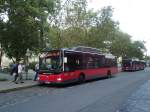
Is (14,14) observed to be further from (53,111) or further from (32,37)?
(53,111)

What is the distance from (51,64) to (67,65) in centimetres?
121

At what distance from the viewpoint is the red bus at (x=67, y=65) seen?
76.8ft

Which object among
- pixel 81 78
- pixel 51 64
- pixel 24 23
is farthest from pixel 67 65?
pixel 24 23

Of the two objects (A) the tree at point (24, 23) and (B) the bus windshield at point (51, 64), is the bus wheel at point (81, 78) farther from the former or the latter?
(A) the tree at point (24, 23)

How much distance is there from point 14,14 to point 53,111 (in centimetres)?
1613

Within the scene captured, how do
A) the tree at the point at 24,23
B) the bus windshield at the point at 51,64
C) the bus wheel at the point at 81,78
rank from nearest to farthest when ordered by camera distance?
the bus windshield at the point at 51,64 < the tree at the point at 24,23 < the bus wheel at the point at 81,78

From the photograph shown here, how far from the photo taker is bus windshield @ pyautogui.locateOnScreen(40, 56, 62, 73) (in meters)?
23.4

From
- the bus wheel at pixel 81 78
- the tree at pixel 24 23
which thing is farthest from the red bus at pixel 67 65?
the tree at pixel 24 23

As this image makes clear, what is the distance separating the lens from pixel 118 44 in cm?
7256

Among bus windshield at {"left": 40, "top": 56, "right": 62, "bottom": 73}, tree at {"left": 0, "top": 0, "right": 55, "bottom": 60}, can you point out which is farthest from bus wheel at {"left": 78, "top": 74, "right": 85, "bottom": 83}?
tree at {"left": 0, "top": 0, "right": 55, "bottom": 60}

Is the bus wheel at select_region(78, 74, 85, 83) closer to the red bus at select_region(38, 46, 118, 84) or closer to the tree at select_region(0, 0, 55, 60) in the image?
the red bus at select_region(38, 46, 118, 84)

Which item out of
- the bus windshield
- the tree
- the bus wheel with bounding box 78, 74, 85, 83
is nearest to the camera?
the bus windshield

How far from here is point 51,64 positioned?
23766mm

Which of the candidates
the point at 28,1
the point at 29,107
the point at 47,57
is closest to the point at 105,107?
the point at 29,107
